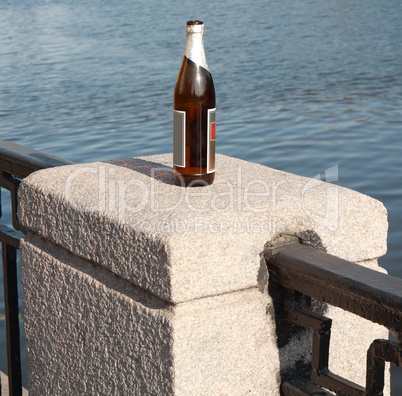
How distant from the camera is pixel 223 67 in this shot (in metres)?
15.3

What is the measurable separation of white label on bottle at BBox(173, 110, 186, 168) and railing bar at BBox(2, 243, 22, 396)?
720mm

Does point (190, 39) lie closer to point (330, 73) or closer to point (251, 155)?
point (251, 155)

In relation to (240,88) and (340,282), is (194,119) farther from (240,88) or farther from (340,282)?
(240,88)

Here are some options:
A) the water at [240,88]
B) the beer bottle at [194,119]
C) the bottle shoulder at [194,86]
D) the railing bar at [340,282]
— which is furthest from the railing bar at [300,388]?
the water at [240,88]

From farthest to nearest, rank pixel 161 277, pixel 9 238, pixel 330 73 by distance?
pixel 330 73
pixel 9 238
pixel 161 277

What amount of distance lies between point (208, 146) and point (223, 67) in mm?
13574

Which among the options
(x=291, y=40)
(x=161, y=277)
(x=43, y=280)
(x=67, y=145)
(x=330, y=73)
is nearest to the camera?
(x=161, y=277)

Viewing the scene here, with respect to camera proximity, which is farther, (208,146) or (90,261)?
(208,146)

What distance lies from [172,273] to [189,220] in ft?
0.47

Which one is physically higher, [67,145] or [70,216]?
[70,216]

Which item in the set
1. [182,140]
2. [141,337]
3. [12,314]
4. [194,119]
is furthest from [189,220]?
[12,314]

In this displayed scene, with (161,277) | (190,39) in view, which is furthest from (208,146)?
(161,277)

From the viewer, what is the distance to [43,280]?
6.69 ft

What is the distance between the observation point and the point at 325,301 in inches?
58.5
